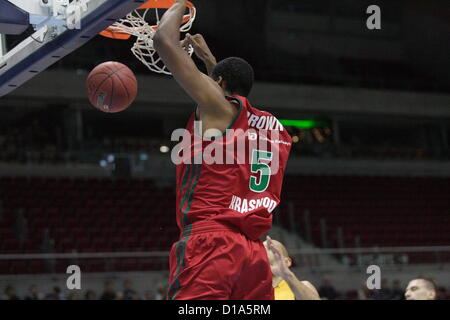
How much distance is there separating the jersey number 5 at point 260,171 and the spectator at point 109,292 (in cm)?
664

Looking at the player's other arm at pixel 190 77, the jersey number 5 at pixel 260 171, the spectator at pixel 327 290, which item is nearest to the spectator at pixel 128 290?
the spectator at pixel 327 290

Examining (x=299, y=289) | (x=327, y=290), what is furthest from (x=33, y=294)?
(x=299, y=289)

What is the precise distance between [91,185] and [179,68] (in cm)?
1080

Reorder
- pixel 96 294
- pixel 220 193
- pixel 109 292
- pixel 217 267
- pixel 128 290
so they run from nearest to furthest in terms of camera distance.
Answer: pixel 217 267 → pixel 220 193 → pixel 109 292 → pixel 128 290 → pixel 96 294

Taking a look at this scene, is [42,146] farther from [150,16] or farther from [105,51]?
[150,16]

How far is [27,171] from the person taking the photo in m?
13.1

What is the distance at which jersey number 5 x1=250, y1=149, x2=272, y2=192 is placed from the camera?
8.27 ft

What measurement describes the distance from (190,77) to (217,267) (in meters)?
0.63

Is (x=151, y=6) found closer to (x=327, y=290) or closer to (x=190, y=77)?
(x=190, y=77)

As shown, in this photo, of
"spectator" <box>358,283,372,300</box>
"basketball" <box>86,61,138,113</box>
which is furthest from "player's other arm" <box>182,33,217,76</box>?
"spectator" <box>358,283,372,300</box>

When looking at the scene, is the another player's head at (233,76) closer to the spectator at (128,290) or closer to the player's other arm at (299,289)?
the player's other arm at (299,289)

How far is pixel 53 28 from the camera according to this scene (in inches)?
132

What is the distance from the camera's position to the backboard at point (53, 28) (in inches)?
119
